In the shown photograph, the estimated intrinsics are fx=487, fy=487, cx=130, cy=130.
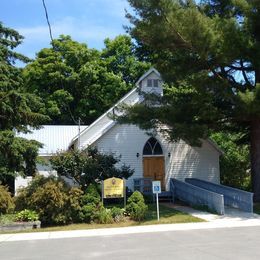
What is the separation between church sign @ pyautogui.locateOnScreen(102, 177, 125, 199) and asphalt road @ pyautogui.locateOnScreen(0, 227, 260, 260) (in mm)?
5345

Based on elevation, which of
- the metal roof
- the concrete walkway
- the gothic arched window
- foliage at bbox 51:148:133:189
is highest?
the metal roof

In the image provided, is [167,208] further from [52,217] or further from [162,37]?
[162,37]

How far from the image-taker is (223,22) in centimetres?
2123

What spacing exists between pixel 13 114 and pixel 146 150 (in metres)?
9.95

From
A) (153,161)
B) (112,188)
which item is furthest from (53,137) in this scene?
(112,188)

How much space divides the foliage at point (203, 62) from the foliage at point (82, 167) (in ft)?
9.35

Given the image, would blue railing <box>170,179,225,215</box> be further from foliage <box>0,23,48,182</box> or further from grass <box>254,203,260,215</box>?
foliage <box>0,23,48,182</box>

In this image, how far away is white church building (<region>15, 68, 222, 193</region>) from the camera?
2817 centimetres

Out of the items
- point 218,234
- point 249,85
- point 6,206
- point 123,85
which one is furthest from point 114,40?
point 218,234

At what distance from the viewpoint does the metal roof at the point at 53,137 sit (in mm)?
31044

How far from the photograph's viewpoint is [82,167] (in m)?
22.7

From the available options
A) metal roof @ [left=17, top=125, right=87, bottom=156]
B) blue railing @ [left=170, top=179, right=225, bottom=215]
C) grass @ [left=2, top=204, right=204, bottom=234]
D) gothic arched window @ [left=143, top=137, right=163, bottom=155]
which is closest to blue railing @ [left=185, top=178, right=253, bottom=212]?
blue railing @ [left=170, top=179, right=225, bottom=215]

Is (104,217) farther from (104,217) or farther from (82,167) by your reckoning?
(82,167)

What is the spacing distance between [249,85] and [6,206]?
1258 cm
